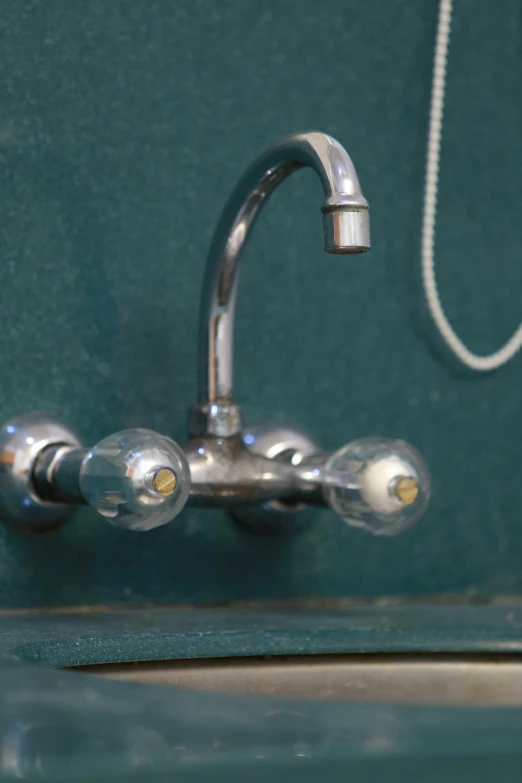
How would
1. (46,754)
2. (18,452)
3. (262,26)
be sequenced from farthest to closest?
1. (262,26)
2. (18,452)
3. (46,754)

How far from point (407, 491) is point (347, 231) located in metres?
0.17

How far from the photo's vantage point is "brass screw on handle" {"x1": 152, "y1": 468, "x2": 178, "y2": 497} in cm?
58

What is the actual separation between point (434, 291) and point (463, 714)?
1.66 ft

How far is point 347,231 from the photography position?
0.56m

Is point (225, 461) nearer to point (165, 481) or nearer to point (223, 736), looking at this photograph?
point (165, 481)

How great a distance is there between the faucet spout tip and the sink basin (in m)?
0.24

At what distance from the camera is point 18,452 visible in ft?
2.24

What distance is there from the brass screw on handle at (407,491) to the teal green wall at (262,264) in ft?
0.50

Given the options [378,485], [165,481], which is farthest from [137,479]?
[378,485]

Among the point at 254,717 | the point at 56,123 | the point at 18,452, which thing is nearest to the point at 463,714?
the point at 254,717

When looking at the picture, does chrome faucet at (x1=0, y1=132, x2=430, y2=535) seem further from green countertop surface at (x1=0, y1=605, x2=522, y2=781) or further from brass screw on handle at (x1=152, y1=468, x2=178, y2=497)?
green countertop surface at (x1=0, y1=605, x2=522, y2=781)

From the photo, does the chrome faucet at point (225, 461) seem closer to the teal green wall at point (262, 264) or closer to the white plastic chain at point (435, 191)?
the teal green wall at point (262, 264)

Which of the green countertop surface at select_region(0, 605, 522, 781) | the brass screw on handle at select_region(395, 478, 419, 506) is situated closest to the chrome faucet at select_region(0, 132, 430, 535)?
the brass screw on handle at select_region(395, 478, 419, 506)

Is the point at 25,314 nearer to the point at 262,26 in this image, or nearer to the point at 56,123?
the point at 56,123
